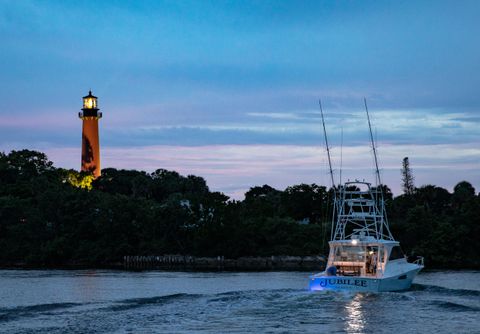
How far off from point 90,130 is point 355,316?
118 m

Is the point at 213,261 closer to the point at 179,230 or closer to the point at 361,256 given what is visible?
the point at 179,230

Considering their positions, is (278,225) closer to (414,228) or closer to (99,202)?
(414,228)

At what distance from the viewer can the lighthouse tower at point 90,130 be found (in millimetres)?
154500

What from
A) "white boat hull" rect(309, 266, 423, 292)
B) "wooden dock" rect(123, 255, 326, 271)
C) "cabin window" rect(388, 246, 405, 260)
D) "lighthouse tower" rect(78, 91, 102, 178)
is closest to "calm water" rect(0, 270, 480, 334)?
"white boat hull" rect(309, 266, 423, 292)

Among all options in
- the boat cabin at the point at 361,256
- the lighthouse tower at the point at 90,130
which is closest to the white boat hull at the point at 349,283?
the boat cabin at the point at 361,256

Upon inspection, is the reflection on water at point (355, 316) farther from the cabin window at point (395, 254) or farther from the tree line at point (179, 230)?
the tree line at point (179, 230)

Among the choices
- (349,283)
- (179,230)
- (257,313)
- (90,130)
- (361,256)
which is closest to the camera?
(257,313)

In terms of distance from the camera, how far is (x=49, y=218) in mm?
131000

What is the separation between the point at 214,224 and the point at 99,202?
22.4m

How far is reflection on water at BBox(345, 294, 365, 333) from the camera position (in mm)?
39500

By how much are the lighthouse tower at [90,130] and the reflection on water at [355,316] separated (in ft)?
370

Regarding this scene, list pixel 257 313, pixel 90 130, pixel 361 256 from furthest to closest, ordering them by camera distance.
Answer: pixel 90 130
pixel 361 256
pixel 257 313

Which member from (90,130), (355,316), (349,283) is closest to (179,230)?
(90,130)

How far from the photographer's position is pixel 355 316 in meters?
42.7
